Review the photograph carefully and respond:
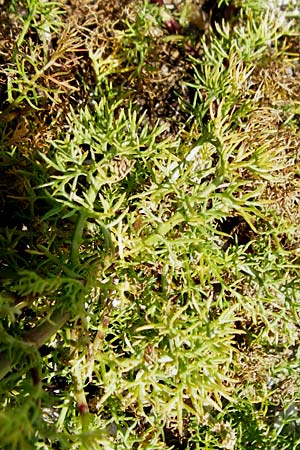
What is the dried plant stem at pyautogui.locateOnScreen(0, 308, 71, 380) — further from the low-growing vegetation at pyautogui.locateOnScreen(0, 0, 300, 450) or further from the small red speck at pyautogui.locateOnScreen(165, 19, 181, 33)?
the small red speck at pyautogui.locateOnScreen(165, 19, 181, 33)

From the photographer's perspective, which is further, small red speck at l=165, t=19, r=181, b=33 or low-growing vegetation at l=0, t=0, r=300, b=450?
small red speck at l=165, t=19, r=181, b=33

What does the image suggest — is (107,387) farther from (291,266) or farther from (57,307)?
(291,266)

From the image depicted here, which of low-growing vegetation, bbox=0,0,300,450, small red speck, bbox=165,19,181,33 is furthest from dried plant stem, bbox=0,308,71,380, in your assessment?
small red speck, bbox=165,19,181,33

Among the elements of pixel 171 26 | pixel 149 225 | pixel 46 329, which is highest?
pixel 171 26

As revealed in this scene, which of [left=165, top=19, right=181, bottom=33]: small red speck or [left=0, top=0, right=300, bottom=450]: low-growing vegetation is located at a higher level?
[left=165, top=19, right=181, bottom=33]: small red speck

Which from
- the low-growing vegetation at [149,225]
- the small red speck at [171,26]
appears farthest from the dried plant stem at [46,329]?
the small red speck at [171,26]

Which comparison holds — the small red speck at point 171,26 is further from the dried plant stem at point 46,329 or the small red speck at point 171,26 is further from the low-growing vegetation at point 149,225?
the dried plant stem at point 46,329

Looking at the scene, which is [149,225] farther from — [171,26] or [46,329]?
[171,26]

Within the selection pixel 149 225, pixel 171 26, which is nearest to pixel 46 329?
pixel 149 225

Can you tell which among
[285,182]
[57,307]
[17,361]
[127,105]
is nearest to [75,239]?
[57,307]
